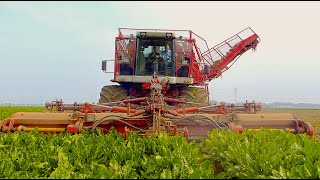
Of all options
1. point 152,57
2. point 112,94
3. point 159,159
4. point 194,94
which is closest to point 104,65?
point 112,94

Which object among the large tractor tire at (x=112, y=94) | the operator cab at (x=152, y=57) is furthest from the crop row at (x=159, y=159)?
the large tractor tire at (x=112, y=94)

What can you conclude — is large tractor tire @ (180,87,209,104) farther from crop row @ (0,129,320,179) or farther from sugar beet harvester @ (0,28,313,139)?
crop row @ (0,129,320,179)

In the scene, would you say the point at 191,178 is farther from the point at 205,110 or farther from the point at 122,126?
the point at 205,110

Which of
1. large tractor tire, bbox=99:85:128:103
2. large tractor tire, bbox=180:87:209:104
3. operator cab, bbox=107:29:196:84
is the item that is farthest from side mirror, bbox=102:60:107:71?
large tractor tire, bbox=180:87:209:104

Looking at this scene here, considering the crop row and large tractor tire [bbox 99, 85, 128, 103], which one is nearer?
the crop row

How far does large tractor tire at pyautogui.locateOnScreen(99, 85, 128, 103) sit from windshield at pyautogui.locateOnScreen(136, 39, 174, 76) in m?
0.83

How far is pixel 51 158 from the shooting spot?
424cm

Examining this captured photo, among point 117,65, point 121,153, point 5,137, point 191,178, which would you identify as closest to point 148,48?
point 117,65

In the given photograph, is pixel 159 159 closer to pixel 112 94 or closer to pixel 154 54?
pixel 154 54

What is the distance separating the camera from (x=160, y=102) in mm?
6832

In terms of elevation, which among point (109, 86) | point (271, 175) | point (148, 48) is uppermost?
point (148, 48)

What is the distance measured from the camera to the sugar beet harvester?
6.68 m

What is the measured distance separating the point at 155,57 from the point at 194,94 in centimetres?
142

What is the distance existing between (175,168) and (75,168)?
1.02m
